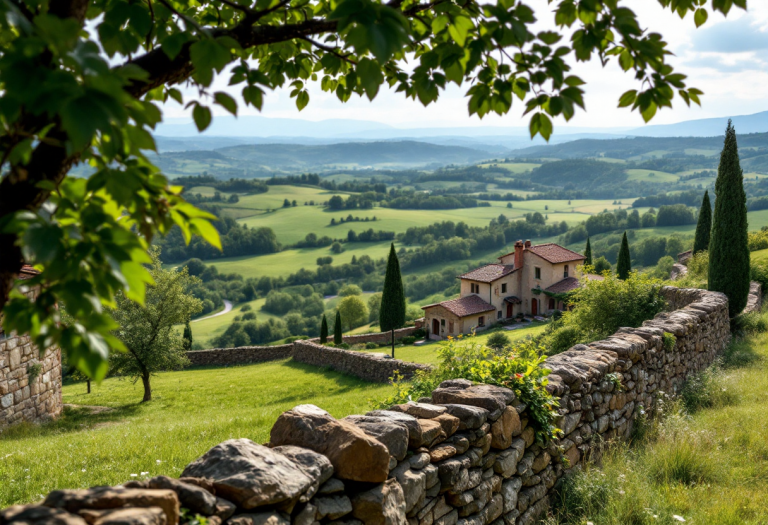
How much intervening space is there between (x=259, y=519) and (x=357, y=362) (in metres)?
21.7

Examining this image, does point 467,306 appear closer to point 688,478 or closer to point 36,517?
point 688,478

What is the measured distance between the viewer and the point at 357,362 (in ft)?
79.5

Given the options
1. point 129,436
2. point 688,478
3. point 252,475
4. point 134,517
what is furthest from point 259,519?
point 129,436

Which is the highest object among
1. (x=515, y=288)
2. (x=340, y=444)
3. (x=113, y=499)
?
(x=113, y=499)

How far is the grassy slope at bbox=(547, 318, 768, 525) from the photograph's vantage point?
474 centimetres

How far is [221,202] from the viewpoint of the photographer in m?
173

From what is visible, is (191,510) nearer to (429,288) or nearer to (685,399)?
(685,399)

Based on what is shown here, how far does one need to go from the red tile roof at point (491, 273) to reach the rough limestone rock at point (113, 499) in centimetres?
4613

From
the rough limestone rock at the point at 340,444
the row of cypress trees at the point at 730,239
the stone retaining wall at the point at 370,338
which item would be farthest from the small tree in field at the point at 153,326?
the stone retaining wall at the point at 370,338

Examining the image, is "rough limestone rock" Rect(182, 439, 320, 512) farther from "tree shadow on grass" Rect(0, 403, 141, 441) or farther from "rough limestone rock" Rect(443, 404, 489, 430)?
"tree shadow on grass" Rect(0, 403, 141, 441)

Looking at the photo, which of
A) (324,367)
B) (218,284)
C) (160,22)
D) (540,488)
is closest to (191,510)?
(160,22)

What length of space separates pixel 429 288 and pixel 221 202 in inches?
3812

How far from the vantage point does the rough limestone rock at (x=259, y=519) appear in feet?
8.84

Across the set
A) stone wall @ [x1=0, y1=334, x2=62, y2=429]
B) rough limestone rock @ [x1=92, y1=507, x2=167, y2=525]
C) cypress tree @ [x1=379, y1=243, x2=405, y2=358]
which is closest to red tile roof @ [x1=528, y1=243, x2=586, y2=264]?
cypress tree @ [x1=379, y1=243, x2=405, y2=358]
